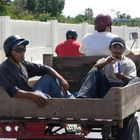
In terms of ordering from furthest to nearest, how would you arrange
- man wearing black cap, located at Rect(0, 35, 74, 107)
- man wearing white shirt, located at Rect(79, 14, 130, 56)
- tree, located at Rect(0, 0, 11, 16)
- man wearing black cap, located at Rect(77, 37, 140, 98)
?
tree, located at Rect(0, 0, 11, 16), man wearing white shirt, located at Rect(79, 14, 130, 56), man wearing black cap, located at Rect(77, 37, 140, 98), man wearing black cap, located at Rect(0, 35, 74, 107)

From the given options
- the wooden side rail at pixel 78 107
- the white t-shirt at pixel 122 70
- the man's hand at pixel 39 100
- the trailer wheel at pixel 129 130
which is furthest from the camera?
the white t-shirt at pixel 122 70

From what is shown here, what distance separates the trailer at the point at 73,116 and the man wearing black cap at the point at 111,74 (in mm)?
479

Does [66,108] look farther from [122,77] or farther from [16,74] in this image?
[122,77]

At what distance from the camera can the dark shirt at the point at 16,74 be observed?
21.8ft

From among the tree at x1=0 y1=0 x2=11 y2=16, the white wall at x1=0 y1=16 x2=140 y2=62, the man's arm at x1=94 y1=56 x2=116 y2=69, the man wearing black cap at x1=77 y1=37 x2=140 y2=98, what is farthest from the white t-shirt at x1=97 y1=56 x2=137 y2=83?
the tree at x1=0 y1=0 x2=11 y2=16

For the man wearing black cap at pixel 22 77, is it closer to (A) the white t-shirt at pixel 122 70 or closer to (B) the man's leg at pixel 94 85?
(B) the man's leg at pixel 94 85

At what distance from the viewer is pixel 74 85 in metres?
9.15

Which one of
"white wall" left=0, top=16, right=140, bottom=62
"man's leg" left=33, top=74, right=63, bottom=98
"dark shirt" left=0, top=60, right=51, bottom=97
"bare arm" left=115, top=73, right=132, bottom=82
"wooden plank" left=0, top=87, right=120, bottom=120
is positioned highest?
"dark shirt" left=0, top=60, right=51, bottom=97

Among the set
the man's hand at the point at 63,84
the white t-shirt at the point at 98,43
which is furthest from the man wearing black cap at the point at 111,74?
the white t-shirt at the point at 98,43

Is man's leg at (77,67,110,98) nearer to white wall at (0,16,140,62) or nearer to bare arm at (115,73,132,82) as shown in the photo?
bare arm at (115,73,132,82)

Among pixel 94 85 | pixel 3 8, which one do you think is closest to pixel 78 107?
pixel 94 85

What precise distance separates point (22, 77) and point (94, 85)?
35.2 inches

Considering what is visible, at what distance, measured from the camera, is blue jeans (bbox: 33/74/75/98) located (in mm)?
7105

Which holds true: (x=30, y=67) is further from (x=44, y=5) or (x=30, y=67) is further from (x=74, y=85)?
(x=44, y=5)
